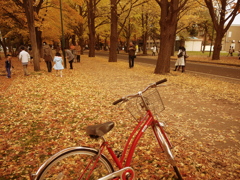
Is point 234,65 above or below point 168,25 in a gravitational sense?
below

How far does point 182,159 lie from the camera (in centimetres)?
337

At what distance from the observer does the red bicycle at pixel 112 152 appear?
1923mm

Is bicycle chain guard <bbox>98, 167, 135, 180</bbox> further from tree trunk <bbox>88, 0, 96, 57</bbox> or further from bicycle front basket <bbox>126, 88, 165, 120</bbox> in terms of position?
tree trunk <bbox>88, 0, 96, 57</bbox>

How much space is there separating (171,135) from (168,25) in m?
9.04

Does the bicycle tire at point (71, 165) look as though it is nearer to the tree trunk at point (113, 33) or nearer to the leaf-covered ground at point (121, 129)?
the leaf-covered ground at point (121, 129)

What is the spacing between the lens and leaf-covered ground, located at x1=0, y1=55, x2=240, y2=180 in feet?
10.4

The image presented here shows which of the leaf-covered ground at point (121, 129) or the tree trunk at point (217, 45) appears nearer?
the leaf-covered ground at point (121, 129)

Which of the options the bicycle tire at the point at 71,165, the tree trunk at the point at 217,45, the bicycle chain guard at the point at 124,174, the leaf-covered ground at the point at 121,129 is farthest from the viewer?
the tree trunk at the point at 217,45

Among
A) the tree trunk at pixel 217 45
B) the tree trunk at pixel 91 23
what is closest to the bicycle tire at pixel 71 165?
the tree trunk at pixel 91 23

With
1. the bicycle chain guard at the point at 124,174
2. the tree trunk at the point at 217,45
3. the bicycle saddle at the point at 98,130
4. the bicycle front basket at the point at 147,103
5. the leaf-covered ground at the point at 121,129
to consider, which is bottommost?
the leaf-covered ground at the point at 121,129

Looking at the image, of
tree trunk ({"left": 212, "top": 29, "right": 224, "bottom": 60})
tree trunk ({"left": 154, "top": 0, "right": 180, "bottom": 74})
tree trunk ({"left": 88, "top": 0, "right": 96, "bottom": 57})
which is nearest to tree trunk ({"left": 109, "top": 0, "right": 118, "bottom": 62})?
tree trunk ({"left": 88, "top": 0, "right": 96, "bottom": 57})

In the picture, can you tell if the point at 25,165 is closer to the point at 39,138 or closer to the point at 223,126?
the point at 39,138

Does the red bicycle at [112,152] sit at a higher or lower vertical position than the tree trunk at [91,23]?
lower

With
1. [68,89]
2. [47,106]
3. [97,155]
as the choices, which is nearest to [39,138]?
[47,106]
